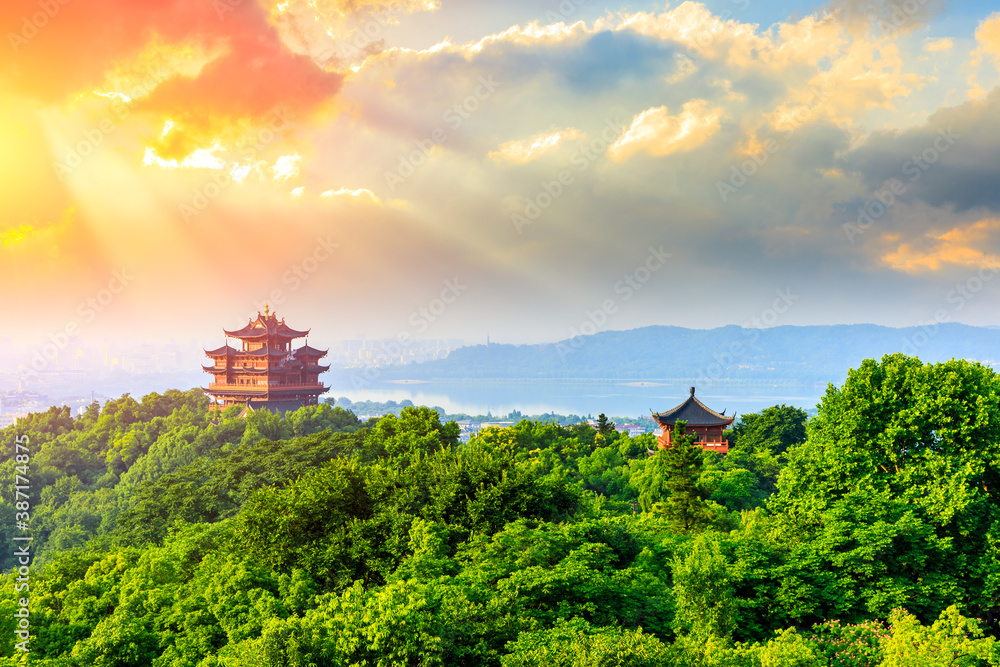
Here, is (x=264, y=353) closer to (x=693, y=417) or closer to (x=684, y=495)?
(x=693, y=417)

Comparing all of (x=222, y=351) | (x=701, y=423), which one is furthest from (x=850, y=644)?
(x=222, y=351)

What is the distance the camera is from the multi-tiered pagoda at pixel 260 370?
4091 centimetres

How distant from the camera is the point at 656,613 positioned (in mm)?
10977

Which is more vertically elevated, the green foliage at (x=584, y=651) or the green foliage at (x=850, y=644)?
the green foliage at (x=584, y=651)

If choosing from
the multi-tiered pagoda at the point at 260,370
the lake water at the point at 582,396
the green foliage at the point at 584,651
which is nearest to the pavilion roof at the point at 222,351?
the multi-tiered pagoda at the point at 260,370

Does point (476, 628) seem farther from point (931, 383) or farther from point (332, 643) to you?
point (931, 383)

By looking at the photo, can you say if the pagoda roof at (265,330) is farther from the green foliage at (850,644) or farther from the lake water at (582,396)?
the lake water at (582,396)

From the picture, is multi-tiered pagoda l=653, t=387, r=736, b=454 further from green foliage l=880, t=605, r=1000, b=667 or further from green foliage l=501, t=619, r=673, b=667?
green foliage l=501, t=619, r=673, b=667

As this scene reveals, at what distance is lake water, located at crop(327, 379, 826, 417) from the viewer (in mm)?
129500

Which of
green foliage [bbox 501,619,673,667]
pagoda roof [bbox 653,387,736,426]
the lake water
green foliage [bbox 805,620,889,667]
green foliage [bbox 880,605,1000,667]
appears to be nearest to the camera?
green foliage [bbox 501,619,673,667]

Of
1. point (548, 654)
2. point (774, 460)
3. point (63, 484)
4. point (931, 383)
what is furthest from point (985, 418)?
point (63, 484)

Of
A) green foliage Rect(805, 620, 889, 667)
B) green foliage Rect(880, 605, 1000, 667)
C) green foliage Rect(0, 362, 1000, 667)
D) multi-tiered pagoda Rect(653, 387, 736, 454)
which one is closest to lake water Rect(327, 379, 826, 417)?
multi-tiered pagoda Rect(653, 387, 736, 454)

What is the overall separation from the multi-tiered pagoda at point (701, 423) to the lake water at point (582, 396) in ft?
281

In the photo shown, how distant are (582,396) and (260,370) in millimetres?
127687
